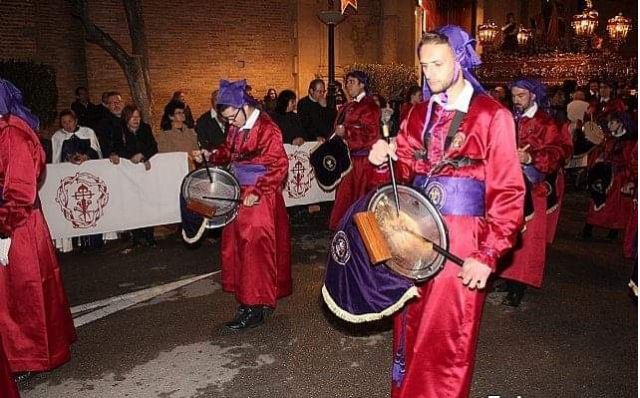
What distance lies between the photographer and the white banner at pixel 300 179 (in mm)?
10383

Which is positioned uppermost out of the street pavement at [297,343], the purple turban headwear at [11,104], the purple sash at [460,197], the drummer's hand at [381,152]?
the purple turban headwear at [11,104]

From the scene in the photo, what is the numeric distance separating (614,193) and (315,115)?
14.9 ft

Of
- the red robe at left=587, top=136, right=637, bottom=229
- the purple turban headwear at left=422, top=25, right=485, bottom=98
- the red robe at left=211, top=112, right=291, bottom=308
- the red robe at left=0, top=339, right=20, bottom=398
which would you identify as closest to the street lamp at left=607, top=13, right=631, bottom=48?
the red robe at left=587, top=136, right=637, bottom=229

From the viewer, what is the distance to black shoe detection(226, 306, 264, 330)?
5.96 metres

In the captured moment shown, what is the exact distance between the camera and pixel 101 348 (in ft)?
18.4

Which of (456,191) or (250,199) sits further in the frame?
(250,199)

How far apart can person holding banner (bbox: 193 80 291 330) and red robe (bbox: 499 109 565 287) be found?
2.16 m

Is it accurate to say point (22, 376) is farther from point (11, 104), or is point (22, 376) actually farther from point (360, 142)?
point (360, 142)

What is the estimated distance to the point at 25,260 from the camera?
4707 mm

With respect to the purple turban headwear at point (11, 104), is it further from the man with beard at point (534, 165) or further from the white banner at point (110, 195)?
the man with beard at point (534, 165)

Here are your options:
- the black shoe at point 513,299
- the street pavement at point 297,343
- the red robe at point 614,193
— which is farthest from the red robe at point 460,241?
the red robe at point 614,193

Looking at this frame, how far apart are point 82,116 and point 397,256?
36.2 feet

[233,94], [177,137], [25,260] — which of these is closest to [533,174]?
[233,94]

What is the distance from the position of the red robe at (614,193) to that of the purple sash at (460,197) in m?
6.20
